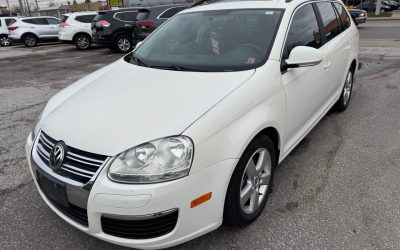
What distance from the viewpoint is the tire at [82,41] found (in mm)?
14945

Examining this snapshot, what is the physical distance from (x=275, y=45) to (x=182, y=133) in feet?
4.24

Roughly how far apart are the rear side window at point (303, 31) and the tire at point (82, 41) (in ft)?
43.4

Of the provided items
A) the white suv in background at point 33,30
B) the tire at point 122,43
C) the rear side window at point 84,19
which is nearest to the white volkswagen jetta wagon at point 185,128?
the tire at point 122,43

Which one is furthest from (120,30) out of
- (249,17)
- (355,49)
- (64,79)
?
(249,17)

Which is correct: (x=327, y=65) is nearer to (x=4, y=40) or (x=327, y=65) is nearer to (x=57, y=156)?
(x=57, y=156)

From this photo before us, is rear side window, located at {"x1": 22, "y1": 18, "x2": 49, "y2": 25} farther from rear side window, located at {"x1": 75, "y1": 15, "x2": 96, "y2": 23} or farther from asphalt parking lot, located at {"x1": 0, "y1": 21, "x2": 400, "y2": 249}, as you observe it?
asphalt parking lot, located at {"x1": 0, "y1": 21, "x2": 400, "y2": 249}

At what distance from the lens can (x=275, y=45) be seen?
2799mm

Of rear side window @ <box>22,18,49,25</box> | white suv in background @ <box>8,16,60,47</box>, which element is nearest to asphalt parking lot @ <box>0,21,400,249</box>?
white suv in background @ <box>8,16,60,47</box>

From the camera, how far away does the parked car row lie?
1160 cm

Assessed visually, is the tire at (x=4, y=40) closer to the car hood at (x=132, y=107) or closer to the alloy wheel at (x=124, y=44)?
the alloy wheel at (x=124, y=44)

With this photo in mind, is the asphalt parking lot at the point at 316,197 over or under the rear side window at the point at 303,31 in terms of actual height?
under

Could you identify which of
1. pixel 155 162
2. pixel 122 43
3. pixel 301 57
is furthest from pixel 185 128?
pixel 122 43

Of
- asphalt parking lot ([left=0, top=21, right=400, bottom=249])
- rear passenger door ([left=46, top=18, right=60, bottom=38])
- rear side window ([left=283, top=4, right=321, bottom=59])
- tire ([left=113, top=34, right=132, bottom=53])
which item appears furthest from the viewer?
rear passenger door ([left=46, top=18, right=60, bottom=38])

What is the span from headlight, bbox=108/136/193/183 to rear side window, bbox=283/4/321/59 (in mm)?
1376
